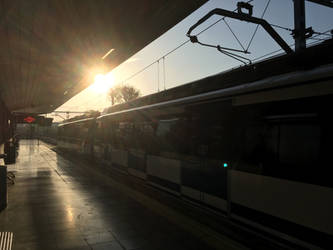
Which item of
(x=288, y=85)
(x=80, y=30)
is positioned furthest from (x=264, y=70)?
(x=80, y=30)

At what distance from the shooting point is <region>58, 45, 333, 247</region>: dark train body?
3.69 metres

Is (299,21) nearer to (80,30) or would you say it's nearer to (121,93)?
(80,30)

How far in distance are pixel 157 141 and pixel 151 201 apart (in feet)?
5.49

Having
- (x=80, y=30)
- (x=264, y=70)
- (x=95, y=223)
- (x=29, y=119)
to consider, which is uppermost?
(x=80, y=30)

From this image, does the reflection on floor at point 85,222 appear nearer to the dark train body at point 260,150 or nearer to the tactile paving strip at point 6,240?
the tactile paving strip at point 6,240

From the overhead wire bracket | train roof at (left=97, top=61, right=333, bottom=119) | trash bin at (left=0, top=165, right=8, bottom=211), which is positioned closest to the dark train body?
train roof at (left=97, top=61, right=333, bottom=119)

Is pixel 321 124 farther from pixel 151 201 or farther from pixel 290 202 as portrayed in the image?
pixel 151 201

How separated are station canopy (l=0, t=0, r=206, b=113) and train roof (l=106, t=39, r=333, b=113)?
1661mm

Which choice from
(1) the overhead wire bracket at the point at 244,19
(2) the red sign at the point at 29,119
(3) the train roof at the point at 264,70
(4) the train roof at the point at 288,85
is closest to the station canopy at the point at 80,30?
(1) the overhead wire bracket at the point at 244,19

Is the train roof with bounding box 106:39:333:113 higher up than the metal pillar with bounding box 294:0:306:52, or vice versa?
the metal pillar with bounding box 294:0:306:52

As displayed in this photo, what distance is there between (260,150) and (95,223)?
3.19 metres

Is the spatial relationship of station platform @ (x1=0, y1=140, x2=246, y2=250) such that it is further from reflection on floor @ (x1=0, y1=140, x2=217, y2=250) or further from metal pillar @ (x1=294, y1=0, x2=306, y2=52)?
metal pillar @ (x1=294, y1=0, x2=306, y2=52)

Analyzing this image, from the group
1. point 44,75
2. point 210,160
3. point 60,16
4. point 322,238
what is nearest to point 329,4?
point 210,160

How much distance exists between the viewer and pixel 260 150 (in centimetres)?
464
